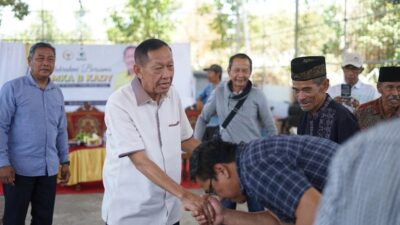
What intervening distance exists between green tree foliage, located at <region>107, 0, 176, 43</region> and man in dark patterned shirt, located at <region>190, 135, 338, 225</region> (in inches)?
551

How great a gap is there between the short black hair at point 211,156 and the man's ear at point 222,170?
13 mm

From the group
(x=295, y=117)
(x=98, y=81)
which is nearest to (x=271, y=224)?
(x=98, y=81)

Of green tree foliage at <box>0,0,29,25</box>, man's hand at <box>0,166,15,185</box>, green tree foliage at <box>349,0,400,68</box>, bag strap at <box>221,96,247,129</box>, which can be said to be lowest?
man's hand at <box>0,166,15,185</box>

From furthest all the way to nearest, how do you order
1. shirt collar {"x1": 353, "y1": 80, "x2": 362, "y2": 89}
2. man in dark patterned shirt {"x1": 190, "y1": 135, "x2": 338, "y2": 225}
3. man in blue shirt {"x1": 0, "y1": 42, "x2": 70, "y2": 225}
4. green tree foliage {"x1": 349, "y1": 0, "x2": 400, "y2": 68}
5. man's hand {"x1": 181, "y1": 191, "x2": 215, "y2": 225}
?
green tree foliage {"x1": 349, "y1": 0, "x2": 400, "y2": 68} < shirt collar {"x1": 353, "y1": 80, "x2": 362, "y2": 89} < man in blue shirt {"x1": 0, "y1": 42, "x2": 70, "y2": 225} < man's hand {"x1": 181, "y1": 191, "x2": 215, "y2": 225} < man in dark patterned shirt {"x1": 190, "y1": 135, "x2": 338, "y2": 225}

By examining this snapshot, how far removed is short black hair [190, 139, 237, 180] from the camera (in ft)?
5.63

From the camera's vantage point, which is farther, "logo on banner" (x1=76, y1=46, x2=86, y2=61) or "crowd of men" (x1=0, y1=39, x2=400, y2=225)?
"logo on banner" (x1=76, y1=46, x2=86, y2=61)

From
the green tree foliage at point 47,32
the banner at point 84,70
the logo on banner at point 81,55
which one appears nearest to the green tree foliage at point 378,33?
the banner at point 84,70

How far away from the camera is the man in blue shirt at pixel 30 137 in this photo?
11.7ft

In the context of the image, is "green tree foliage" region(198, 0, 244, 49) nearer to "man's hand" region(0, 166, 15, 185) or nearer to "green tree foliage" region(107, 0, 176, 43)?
"green tree foliage" region(107, 0, 176, 43)

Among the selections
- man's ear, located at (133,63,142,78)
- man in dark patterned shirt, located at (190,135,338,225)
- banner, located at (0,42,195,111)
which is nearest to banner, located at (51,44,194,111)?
banner, located at (0,42,195,111)

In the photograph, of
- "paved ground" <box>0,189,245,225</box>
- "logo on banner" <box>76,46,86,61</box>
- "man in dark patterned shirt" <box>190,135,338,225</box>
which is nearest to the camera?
"man in dark patterned shirt" <box>190,135,338,225</box>

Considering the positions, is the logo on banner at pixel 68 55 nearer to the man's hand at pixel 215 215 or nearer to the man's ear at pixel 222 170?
the man's hand at pixel 215 215

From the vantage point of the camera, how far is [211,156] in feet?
5.70

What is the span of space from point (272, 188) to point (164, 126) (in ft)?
3.69
